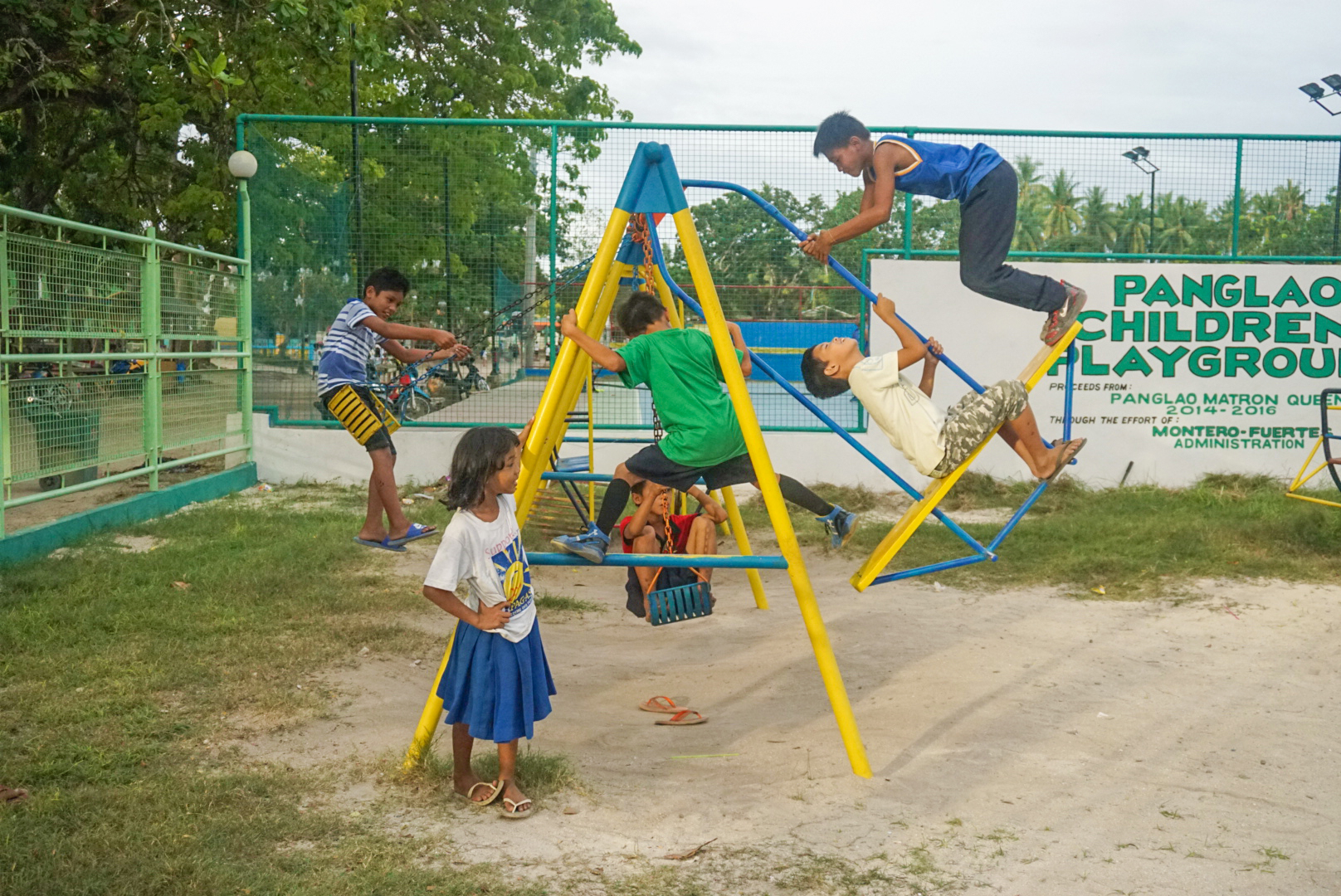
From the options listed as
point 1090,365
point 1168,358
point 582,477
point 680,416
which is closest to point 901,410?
point 680,416

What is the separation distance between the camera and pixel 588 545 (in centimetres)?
417

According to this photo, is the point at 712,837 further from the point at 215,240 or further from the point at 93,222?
the point at 93,222

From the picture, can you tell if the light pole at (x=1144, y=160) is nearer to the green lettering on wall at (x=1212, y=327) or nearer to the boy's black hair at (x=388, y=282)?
the green lettering on wall at (x=1212, y=327)

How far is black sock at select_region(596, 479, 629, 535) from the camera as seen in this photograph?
14.6 ft

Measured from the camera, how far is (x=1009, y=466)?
35.3 ft

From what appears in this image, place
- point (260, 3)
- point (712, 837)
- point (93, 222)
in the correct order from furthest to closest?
point (93, 222) → point (260, 3) → point (712, 837)

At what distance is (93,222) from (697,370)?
17264 millimetres

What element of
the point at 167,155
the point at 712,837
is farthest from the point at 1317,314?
the point at 167,155

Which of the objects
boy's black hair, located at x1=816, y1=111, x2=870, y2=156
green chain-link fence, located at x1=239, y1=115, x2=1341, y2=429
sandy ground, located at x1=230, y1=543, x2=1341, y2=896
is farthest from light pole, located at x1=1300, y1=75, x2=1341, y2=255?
boy's black hair, located at x1=816, y1=111, x2=870, y2=156

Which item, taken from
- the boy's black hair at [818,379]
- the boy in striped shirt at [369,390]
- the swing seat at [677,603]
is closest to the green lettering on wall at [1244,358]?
the boy's black hair at [818,379]

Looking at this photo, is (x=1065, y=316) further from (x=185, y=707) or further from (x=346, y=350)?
(x=185, y=707)

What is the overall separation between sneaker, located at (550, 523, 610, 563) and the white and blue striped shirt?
2.14m

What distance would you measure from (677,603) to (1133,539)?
15.6 ft

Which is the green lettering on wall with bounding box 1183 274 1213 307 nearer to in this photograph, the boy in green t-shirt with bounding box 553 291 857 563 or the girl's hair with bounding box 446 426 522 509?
the boy in green t-shirt with bounding box 553 291 857 563
